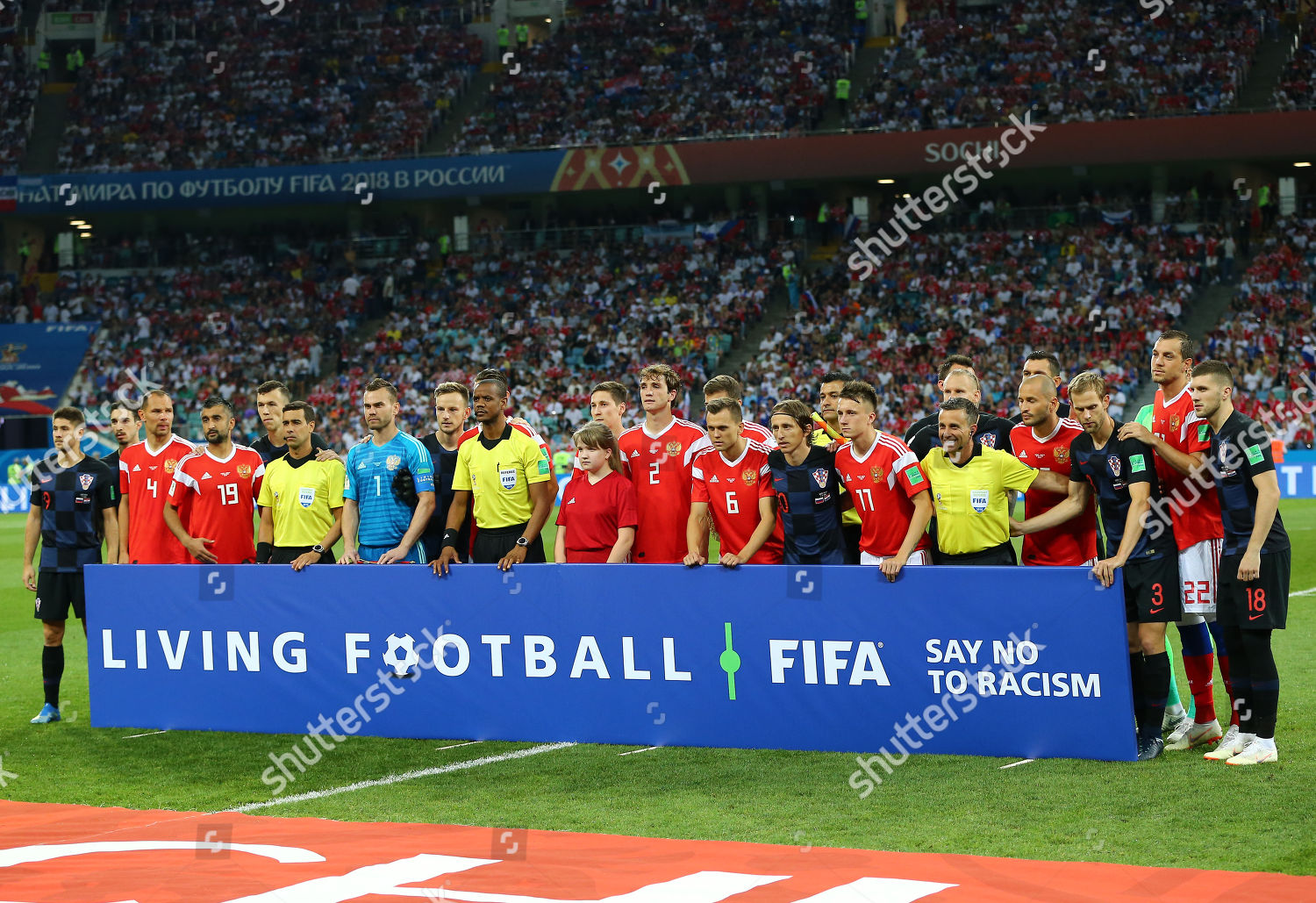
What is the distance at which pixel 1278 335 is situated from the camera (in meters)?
28.4

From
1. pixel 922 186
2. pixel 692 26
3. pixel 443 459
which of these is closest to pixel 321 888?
pixel 443 459

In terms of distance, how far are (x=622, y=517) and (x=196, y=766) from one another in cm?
272

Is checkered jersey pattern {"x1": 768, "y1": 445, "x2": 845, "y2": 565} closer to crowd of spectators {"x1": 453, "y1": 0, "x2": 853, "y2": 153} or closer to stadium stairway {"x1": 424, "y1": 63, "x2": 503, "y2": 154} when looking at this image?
crowd of spectators {"x1": 453, "y1": 0, "x2": 853, "y2": 153}

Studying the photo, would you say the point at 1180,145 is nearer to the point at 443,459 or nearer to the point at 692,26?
the point at 692,26

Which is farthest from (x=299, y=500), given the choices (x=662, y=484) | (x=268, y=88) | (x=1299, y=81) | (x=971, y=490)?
(x=268, y=88)

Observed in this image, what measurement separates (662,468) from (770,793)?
2.42 metres

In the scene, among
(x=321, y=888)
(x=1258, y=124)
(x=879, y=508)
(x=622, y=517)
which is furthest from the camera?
(x=1258, y=124)

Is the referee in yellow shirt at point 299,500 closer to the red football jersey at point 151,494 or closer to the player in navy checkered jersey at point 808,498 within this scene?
the red football jersey at point 151,494

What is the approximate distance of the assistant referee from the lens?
7.52m

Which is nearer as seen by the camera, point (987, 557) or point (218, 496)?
point (987, 557)

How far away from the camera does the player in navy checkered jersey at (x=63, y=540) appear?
30.3 ft

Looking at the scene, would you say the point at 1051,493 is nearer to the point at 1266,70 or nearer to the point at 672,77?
the point at 1266,70

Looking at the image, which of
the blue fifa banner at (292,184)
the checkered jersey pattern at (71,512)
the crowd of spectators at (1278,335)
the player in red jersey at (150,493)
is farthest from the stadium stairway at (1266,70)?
the checkered jersey pattern at (71,512)

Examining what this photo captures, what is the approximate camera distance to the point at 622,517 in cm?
834
